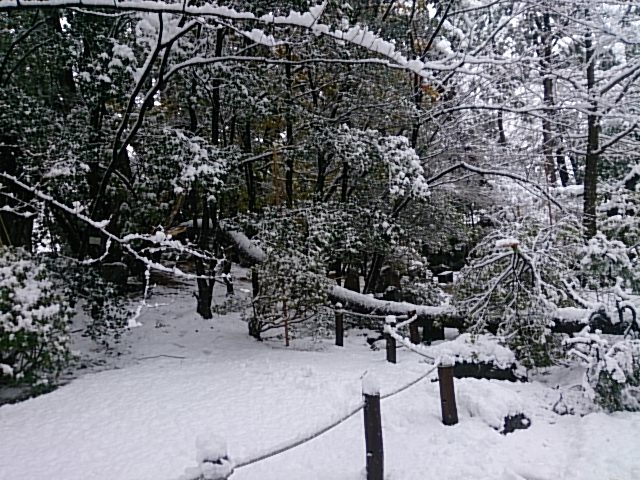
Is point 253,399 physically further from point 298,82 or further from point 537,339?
point 298,82

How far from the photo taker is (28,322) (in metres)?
4.91

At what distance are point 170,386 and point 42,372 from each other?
4.66ft

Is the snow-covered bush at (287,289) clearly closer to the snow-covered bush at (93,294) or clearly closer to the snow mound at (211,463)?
the snow-covered bush at (93,294)

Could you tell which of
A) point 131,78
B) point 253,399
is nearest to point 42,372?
point 253,399

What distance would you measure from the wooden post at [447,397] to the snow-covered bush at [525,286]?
1.65 m

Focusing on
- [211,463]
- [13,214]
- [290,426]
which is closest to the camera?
[211,463]

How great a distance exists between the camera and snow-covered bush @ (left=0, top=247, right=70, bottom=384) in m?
4.89

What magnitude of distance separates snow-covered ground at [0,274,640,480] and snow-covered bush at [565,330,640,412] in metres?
0.14

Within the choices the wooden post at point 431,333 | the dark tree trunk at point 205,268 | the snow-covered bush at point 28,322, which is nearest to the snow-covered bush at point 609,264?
the wooden post at point 431,333

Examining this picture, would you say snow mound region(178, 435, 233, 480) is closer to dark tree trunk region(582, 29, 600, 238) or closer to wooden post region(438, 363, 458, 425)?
wooden post region(438, 363, 458, 425)

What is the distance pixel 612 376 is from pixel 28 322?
5.48m

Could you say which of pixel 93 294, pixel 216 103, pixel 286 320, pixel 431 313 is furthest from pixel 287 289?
pixel 216 103

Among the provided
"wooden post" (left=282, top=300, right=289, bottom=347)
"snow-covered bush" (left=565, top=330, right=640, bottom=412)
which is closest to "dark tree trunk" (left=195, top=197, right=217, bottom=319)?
"wooden post" (left=282, top=300, right=289, bottom=347)

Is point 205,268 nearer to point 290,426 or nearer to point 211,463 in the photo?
point 290,426
